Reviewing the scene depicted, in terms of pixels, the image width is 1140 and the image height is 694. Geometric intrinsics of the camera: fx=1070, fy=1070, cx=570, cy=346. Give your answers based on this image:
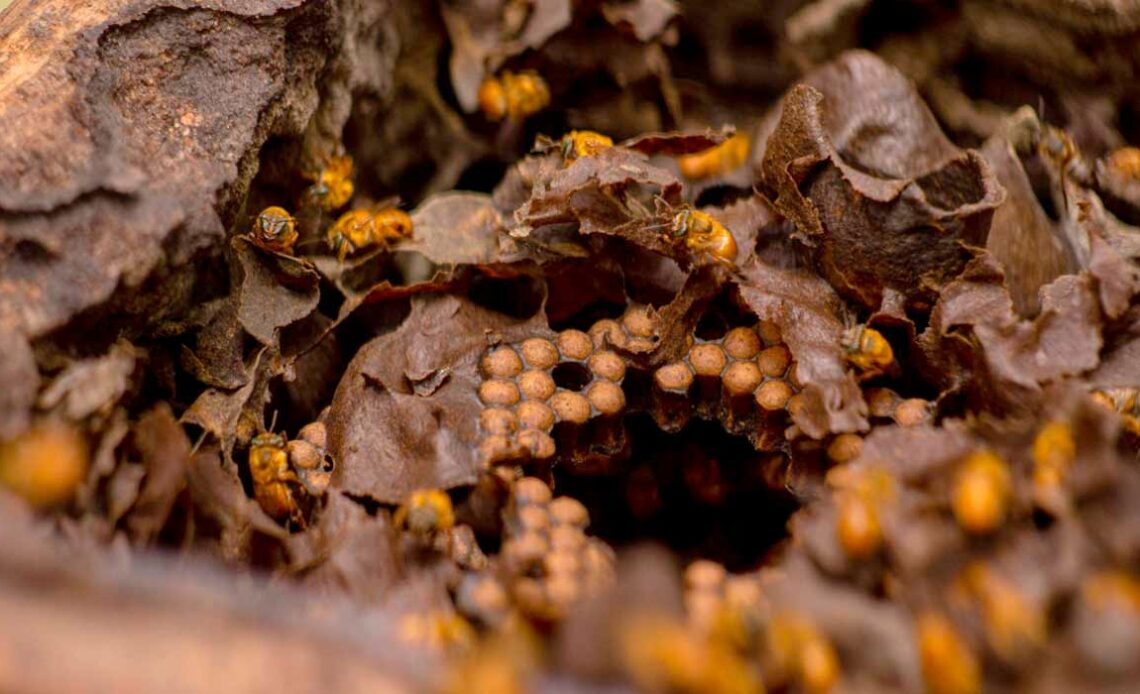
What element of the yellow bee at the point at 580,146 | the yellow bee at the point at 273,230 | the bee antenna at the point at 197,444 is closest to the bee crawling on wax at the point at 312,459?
the bee antenna at the point at 197,444

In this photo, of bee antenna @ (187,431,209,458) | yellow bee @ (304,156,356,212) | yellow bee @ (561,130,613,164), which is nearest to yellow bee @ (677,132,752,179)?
yellow bee @ (561,130,613,164)

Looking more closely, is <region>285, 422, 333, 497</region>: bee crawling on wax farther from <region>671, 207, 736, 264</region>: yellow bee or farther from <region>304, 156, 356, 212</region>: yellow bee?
<region>671, 207, 736, 264</region>: yellow bee

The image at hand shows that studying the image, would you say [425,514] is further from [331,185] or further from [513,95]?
[513,95]

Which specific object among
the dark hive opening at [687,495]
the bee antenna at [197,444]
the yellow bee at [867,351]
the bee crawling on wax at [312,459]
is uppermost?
the bee antenna at [197,444]

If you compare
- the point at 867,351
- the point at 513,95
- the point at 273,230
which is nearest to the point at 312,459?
Result: the point at 273,230

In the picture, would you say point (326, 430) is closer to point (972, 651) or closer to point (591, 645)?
point (591, 645)

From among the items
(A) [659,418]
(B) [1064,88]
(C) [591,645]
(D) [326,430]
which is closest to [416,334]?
(D) [326,430]

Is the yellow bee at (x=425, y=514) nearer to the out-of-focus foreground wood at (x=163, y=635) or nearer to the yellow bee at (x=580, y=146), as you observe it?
the out-of-focus foreground wood at (x=163, y=635)
